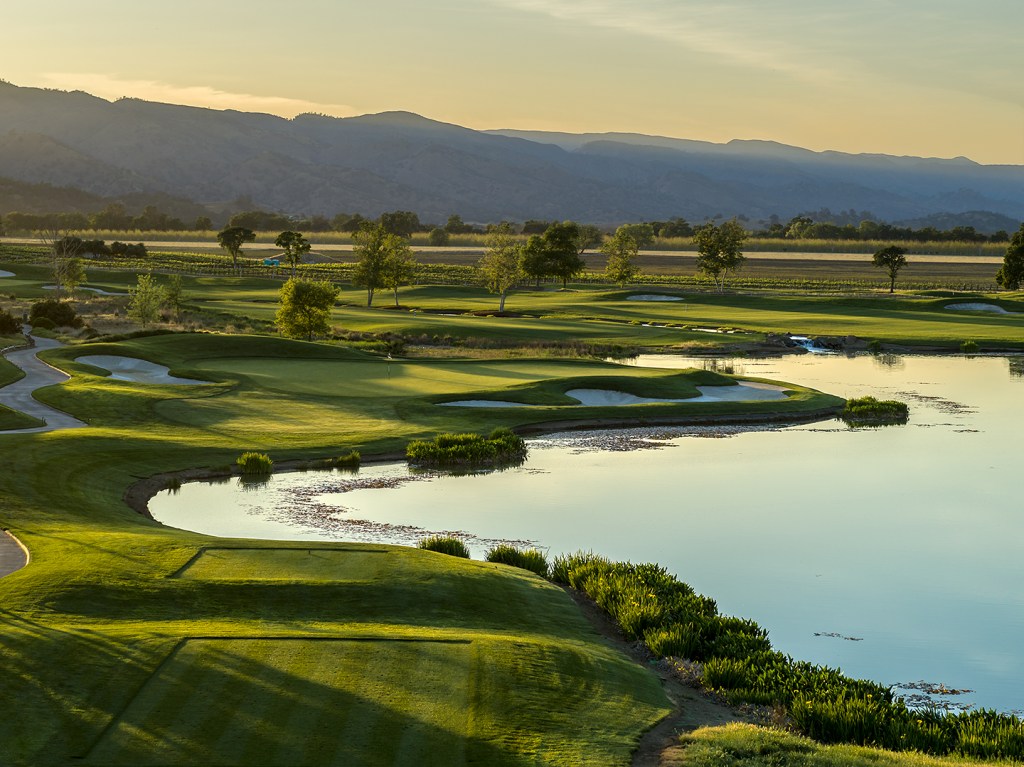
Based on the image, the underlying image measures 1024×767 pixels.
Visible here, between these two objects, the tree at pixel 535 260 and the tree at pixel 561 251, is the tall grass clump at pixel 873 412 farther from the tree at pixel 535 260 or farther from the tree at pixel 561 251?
the tree at pixel 561 251

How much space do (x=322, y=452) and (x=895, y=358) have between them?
53.0 metres

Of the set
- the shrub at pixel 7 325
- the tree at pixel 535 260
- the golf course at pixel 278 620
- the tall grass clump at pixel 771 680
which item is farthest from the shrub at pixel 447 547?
the tree at pixel 535 260

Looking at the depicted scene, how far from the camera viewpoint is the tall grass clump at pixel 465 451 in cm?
4044

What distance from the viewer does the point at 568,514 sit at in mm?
32438

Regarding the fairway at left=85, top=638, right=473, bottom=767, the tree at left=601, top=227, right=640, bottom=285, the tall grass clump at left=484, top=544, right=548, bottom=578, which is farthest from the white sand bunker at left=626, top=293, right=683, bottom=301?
the fairway at left=85, top=638, right=473, bottom=767

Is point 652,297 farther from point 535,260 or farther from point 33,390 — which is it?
point 33,390

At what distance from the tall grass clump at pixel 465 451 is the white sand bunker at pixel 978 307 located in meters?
81.6

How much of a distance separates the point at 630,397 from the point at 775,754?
4026cm

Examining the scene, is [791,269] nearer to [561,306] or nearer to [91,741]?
[561,306]

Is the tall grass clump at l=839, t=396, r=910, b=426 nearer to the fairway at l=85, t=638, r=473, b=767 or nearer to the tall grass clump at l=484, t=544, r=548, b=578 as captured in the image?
the tall grass clump at l=484, t=544, r=548, b=578

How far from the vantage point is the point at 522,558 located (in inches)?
1029

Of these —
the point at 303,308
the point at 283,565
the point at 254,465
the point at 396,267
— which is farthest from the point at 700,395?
the point at 396,267

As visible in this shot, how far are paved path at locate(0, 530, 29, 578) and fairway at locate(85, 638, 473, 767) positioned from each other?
6127 millimetres

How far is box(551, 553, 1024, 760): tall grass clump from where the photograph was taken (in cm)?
1638
